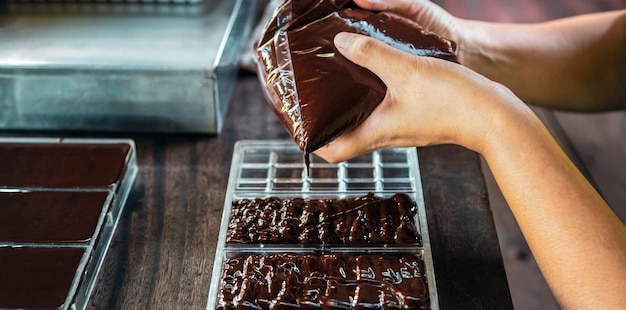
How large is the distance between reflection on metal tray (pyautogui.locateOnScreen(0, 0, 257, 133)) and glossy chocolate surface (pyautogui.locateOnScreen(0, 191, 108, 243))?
257mm


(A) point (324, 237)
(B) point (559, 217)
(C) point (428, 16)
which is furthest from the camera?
(C) point (428, 16)

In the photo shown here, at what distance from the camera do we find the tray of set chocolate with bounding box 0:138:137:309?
1017 millimetres

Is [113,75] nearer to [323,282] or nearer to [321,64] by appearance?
[321,64]

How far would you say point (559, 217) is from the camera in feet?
3.19

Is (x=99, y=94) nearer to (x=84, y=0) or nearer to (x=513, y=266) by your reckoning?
(x=84, y=0)

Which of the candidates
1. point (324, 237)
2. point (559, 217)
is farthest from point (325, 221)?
point (559, 217)

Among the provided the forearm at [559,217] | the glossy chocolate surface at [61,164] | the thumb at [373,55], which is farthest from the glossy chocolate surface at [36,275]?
the forearm at [559,217]

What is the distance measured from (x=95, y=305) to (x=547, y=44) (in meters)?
1.09

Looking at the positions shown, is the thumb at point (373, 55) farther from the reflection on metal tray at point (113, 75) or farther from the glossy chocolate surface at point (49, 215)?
the glossy chocolate surface at point (49, 215)

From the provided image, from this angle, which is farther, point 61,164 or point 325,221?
point 61,164

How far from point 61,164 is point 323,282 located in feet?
1.89

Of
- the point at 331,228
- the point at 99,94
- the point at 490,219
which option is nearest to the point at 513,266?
the point at 490,219

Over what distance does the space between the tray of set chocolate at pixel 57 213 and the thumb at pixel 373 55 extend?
50 cm

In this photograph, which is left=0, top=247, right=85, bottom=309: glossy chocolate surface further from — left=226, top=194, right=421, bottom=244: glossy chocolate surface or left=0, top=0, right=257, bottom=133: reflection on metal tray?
left=0, top=0, right=257, bottom=133: reflection on metal tray
